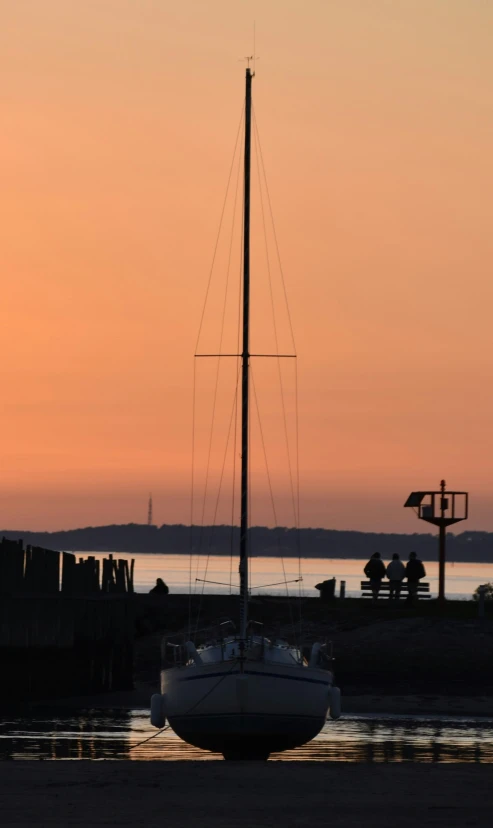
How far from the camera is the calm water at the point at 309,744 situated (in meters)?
22.3

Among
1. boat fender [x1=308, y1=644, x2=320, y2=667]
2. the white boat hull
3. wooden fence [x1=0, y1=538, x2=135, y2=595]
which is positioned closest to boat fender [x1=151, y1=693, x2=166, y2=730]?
the white boat hull

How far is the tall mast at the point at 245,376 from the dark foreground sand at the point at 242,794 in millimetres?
3604

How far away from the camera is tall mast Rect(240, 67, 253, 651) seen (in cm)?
2298

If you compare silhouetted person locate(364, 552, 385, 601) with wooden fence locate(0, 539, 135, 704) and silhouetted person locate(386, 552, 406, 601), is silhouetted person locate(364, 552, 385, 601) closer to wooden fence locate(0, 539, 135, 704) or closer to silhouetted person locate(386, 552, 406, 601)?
silhouetted person locate(386, 552, 406, 601)

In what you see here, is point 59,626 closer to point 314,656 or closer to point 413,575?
point 314,656

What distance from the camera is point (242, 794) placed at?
16.1 m

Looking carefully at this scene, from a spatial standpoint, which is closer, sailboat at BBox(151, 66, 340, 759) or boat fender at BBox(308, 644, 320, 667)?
sailboat at BBox(151, 66, 340, 759)

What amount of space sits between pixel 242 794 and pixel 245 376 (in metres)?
10.1

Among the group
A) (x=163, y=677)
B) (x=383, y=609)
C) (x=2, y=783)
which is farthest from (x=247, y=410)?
(x=383, y=609)

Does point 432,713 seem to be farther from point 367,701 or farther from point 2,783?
point 2,783

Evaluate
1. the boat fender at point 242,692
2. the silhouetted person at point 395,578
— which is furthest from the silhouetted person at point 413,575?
the boat fender at point 242,692

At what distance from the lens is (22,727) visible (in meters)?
26.6

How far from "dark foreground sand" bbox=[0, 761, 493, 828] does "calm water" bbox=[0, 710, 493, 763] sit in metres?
3.08

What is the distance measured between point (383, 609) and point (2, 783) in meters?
27.6
